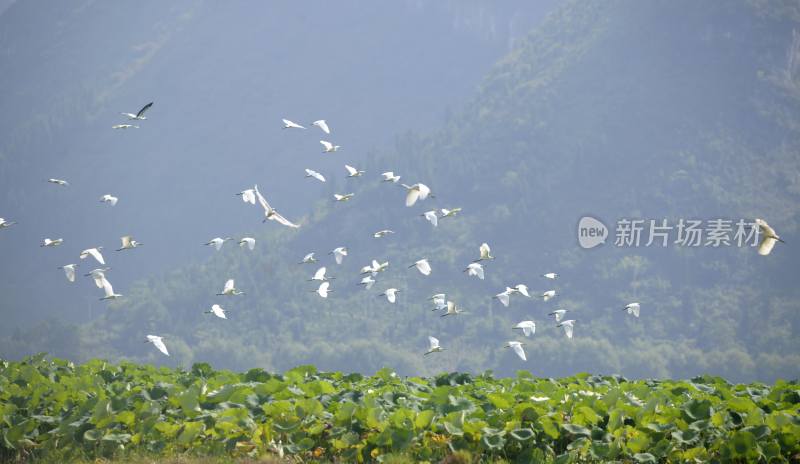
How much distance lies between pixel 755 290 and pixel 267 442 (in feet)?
628

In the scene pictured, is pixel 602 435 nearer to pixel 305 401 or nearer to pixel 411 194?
pixel 305 401

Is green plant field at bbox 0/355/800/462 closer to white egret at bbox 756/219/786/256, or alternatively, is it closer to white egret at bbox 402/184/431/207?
white egret at bbox 756/219/786/256

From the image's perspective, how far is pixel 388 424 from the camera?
1619cm

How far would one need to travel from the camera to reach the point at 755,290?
643 feet

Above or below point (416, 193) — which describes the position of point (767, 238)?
above

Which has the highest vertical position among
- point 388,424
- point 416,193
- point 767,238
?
point 767,238

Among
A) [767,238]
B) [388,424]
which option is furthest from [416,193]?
[388,424]

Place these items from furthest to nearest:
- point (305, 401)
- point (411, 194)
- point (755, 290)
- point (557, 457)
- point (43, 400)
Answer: point (755, 290) < point (411, 194) < point (43, 400) < point (305, 401) < point (557, 457)

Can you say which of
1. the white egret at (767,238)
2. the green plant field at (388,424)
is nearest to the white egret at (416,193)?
the white egret at (767,238)

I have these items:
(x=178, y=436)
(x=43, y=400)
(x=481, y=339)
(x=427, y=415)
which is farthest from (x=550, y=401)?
(x=481, y=339)

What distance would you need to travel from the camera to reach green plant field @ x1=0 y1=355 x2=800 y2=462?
51.9 feet

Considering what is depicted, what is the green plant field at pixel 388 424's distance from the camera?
1583 centimetres

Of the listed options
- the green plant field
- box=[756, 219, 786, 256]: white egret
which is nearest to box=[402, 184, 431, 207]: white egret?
box=[756, 219, 786, 256]: white egret

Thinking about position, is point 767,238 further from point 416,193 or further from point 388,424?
point 416,193
